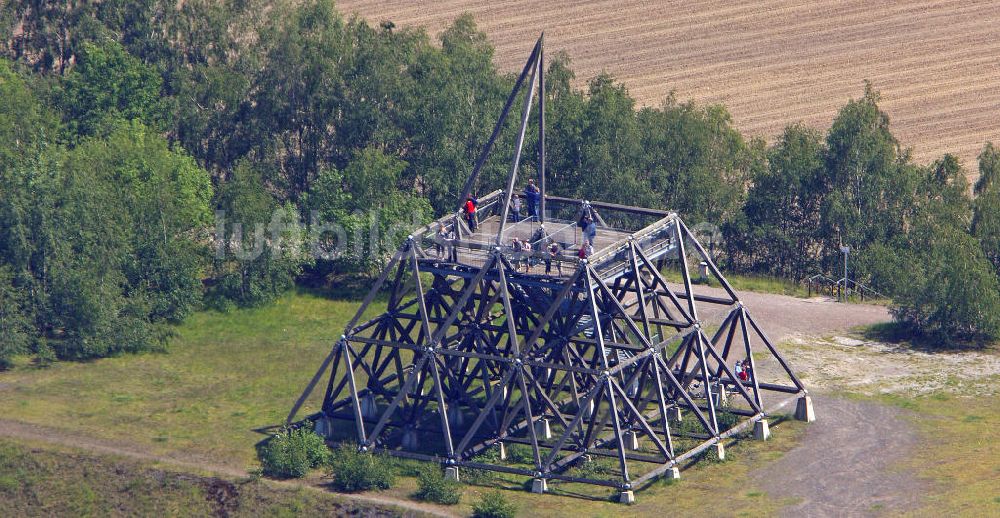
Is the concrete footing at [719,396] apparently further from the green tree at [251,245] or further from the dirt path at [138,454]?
the green tree at [251,245]

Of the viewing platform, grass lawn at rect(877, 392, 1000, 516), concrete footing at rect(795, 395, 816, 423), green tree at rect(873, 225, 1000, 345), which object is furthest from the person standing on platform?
green tree at rect(873, 225, 1000, 345)

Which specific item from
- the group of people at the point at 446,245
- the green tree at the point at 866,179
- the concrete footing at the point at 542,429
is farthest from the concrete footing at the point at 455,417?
the green tree at the point at 866,179

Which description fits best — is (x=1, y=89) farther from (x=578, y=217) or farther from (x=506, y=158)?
(x=578, y=217)

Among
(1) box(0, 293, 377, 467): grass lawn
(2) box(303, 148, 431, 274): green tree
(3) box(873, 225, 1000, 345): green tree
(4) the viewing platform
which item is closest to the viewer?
(4) the viewing platform

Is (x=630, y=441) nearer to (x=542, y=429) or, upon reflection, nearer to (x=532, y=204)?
(x=542, y=429)

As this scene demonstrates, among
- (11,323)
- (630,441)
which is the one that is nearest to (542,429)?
(630,441)

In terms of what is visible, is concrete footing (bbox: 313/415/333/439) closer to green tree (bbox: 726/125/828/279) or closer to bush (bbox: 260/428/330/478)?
bush (bbox: 260/428/330/478)

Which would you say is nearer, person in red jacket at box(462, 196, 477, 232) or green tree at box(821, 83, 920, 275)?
person in red jacket at box(462, 196, 477, 232)
